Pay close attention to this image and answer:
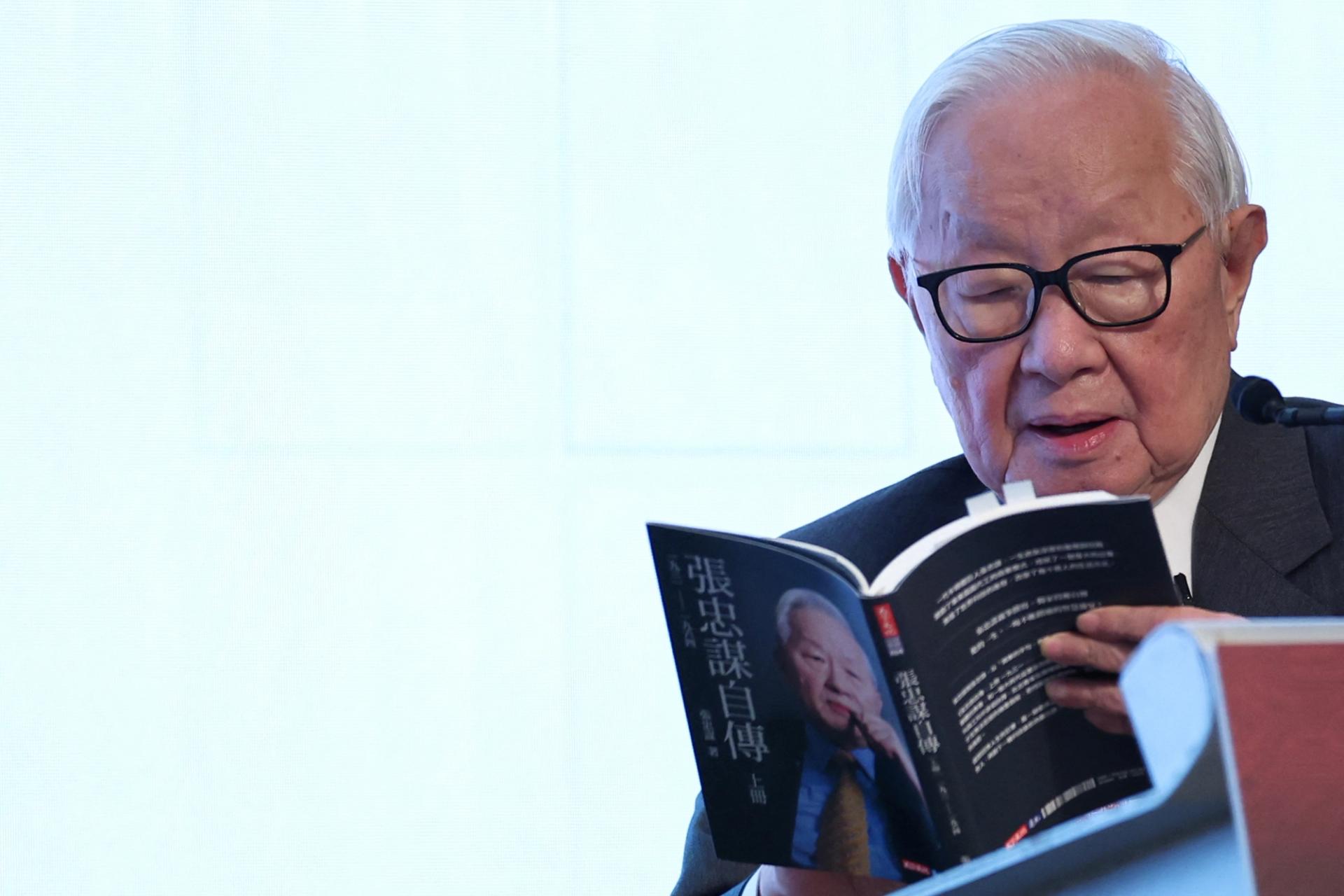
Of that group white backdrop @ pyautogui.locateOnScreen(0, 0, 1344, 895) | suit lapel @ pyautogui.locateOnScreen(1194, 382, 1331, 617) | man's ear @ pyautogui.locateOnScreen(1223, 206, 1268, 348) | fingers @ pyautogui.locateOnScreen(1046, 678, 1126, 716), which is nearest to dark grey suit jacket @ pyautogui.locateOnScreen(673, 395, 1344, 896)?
suit lapel @ pyautogui.locateOnScreen(1194, 382, 1331, 617)

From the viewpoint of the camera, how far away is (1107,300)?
4.91ft

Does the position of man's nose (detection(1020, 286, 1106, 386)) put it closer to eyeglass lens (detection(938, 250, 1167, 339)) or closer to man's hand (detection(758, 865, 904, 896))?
eyeglass lens (detection(938, 250, 1167, 339))

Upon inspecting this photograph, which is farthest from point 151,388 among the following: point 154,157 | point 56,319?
point 154,157

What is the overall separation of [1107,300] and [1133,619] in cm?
53

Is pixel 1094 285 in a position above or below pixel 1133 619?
above

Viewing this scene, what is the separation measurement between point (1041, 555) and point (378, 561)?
66.3 inches

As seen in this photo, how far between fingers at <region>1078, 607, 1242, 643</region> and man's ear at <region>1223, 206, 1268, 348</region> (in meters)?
0.64

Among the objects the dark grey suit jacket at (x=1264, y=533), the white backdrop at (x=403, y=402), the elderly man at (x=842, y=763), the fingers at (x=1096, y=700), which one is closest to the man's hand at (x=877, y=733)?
the elderly man at (x=842, y=763)

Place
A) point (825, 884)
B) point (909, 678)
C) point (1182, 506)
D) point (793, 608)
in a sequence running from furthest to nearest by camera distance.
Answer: point (1182, 506)
point (825, 884)
point (793, 608)
point (909, 678)

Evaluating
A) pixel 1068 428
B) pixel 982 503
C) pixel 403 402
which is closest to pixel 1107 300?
pixel 1068 428

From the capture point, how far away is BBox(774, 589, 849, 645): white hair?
1114mm

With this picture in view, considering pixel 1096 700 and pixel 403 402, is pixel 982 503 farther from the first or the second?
pixel 403 402

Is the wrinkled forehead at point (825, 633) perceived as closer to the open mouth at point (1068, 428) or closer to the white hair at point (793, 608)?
the white hair at point (793, 608)

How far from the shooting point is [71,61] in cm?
254
